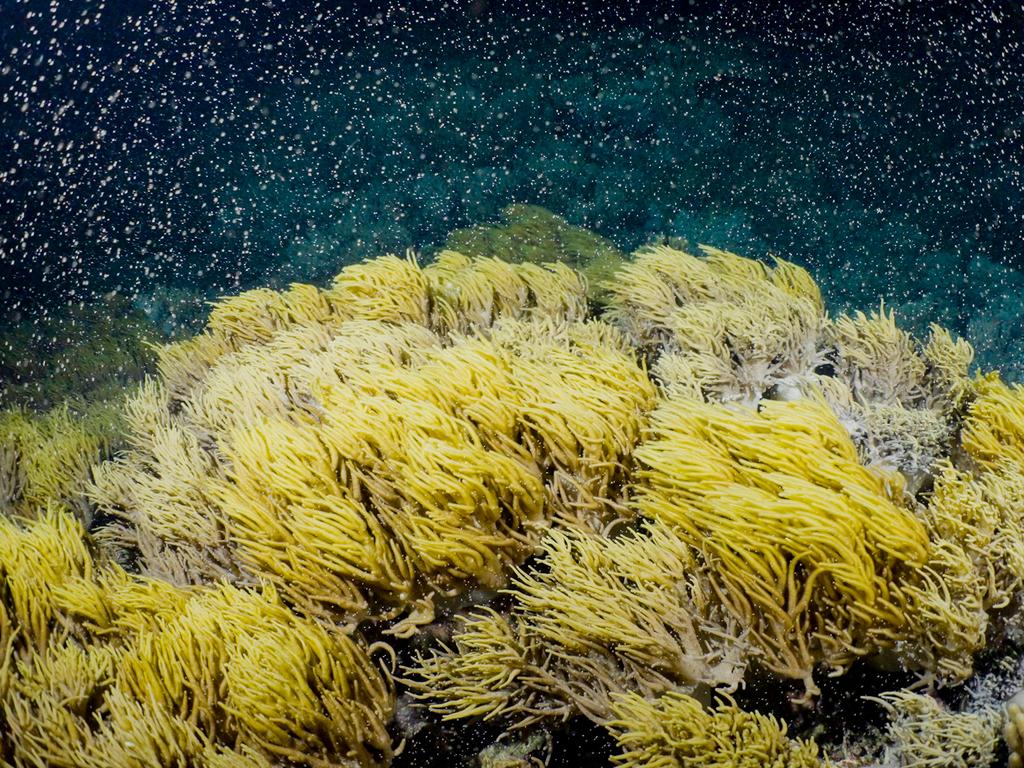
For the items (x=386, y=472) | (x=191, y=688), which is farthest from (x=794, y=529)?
(x=191, y=688)

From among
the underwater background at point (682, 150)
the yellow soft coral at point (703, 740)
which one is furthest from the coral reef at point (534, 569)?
the underwater background at point (682, 150)

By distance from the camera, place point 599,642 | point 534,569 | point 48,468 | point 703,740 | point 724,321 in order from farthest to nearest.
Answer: point 48,468 → point 724,321 → point 534,569 → point 599,642 → point 703,740

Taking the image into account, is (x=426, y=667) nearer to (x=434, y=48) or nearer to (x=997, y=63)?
(x=434, y=48)

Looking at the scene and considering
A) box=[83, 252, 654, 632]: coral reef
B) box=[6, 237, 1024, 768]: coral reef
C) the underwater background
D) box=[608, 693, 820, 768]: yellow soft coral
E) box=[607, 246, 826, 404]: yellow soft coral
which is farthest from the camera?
the underwater background

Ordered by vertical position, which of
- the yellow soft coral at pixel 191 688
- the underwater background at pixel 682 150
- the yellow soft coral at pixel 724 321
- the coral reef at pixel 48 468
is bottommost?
the yellow soft coral at pixel 191 688

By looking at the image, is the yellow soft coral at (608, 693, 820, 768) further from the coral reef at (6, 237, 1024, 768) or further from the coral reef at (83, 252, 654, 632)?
the coral reef at (83, 252, 654, 632)

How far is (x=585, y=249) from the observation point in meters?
8.06

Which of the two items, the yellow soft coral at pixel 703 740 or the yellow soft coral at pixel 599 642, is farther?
the yellow soft coral at pixel 599 642

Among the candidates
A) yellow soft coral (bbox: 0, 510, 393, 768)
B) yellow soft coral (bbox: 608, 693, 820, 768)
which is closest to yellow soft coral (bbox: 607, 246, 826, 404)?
yellow soft coral (bbox: 608, 693, 820, 768)

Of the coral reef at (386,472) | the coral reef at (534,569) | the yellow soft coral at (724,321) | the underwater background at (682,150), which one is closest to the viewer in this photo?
the coral reef at (534,569)

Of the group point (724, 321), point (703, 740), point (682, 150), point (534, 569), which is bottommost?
point (703, 740)

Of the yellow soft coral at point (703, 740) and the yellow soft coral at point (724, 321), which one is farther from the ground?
the yellow soft coral at point (724, 321)

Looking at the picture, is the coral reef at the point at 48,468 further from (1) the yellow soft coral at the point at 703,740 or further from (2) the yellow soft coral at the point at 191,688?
(1) the yellow soft coral at the point at 703,740

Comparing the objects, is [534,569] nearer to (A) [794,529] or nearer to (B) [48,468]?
(A) [794,529]
